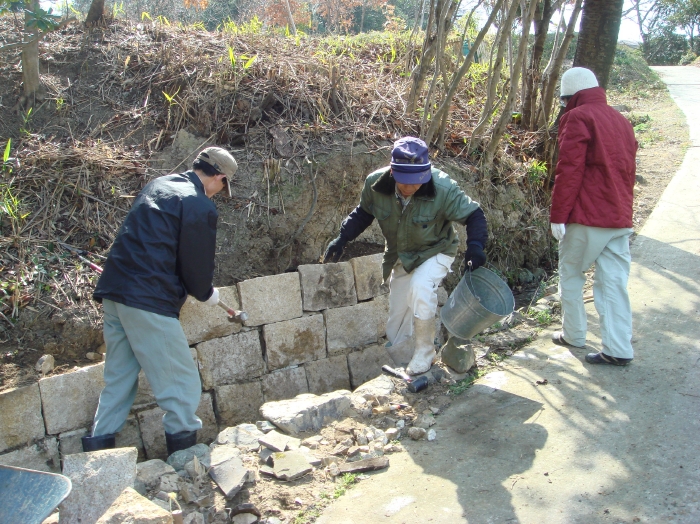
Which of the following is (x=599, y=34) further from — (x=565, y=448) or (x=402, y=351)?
(x=565, y=448)

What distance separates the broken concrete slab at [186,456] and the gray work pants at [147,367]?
0.50 ft

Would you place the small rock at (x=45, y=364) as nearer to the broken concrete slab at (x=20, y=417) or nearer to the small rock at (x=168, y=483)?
the broken concrete slab at (x=20, y=417)

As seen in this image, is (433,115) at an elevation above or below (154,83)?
below

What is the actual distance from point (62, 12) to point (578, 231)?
6890 mm

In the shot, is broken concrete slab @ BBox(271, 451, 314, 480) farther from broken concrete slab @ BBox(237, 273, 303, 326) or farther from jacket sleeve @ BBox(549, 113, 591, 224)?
jacket sleeve @ BBox(549, 113, 591, 224)

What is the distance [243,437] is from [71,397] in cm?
121

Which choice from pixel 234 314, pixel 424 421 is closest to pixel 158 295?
pixel 234 314

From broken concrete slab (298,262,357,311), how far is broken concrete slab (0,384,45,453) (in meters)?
2.05

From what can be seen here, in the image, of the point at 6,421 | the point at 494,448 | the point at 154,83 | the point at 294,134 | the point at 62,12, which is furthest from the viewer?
the point at 62,12

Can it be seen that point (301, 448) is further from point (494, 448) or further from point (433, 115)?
point (433, 115)

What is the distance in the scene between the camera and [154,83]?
20.0 feet

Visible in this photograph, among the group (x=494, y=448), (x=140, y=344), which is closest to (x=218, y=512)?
(x=140, y=344)

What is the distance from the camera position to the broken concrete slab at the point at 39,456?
377 centimetres

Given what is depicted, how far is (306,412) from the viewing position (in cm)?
384
